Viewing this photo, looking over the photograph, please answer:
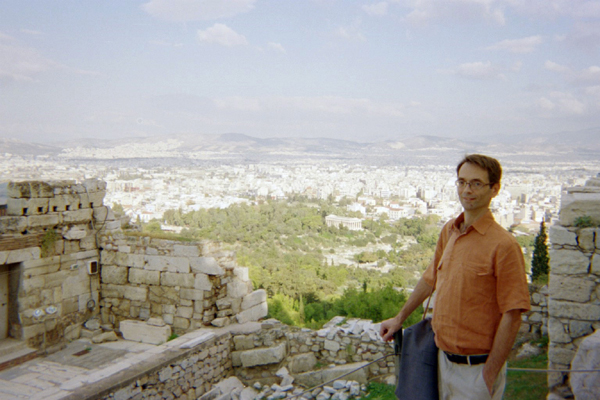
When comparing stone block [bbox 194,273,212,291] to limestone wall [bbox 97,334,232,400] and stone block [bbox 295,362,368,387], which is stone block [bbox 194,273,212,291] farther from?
stone block [bbox 295,362,368,387]

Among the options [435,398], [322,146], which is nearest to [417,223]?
[435,398]

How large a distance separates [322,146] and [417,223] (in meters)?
59.5

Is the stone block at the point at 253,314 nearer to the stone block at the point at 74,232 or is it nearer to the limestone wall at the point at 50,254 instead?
the limestone wall at the point at 50,254

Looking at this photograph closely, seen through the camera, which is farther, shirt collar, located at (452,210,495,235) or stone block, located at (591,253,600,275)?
stone block, located at (591,253,600,275)

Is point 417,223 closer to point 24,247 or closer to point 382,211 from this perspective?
point 382,211

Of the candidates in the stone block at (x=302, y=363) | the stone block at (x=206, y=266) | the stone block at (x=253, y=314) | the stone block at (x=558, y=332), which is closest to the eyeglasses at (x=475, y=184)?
the stone block at (x=558, y=332)

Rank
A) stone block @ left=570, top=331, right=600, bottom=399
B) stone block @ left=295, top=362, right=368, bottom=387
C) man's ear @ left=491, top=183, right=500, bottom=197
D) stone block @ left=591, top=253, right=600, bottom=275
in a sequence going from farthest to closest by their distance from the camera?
1. stone block @ left=295, top=362, right=368, bottom=387
2. stone block @ left=591, top=253, right=600, bottom=275
3. stone block @ left=570, top=331, right=600, bottom=399
4. man's ear @ left=491, top=183, right=500, bottom=197

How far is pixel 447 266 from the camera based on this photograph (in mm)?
2314

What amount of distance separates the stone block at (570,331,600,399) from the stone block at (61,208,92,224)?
24.5 ft

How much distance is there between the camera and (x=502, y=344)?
2.07 meters

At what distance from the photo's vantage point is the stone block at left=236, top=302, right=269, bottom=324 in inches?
299

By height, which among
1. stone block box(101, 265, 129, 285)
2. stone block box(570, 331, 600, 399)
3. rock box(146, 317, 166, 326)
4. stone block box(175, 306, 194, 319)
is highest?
stone block box(570, 331, 600, 399)

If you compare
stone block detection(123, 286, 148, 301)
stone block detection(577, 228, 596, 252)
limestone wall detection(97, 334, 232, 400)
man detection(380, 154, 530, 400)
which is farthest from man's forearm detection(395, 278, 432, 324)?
stone block detection(123, 286, 148, 301)

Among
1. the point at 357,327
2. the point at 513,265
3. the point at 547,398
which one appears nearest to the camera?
the point at 513,265
